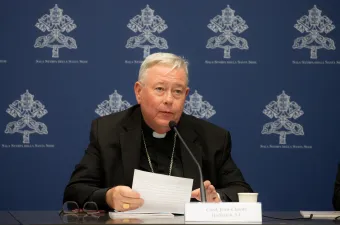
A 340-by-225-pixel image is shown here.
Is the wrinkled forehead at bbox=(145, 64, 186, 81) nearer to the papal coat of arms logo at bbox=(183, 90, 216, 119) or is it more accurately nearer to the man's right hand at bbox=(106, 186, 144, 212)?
the man's right hand at bbox=(106, 186, 144, 212)

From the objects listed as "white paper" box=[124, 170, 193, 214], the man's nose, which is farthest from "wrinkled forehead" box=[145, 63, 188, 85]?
"white paper" box=[124, 170, 193, 214]

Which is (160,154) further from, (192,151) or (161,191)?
(161,191)

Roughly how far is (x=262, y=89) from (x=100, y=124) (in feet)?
5.80

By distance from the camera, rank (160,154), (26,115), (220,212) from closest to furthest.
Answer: (220,212), (160,154), (26,115)

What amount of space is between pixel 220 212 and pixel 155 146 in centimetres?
153

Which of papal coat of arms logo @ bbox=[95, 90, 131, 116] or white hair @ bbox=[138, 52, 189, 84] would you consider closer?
white hair @ bbox=[138, 52, 189, 84]

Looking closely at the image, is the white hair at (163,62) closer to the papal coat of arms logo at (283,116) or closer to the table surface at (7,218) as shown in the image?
the table surface at (7,218)

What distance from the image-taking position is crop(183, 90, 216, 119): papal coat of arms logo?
16.5ft

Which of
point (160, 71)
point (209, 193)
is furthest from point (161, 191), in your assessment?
point (160, 71)

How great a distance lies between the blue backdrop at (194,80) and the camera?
4902 millimetres

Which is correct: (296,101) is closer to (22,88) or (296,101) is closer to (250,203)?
(22,88)

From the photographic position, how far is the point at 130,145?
3.71 meters

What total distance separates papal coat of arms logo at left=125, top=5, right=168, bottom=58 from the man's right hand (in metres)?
2.18

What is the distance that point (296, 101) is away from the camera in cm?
510
